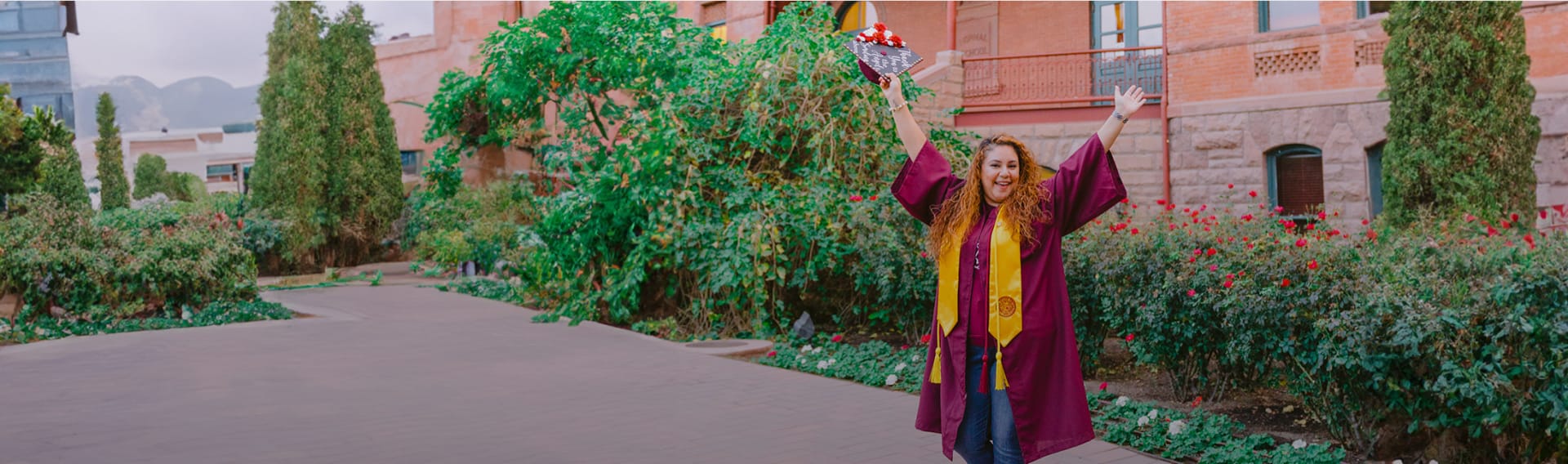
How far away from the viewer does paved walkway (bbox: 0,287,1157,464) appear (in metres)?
5.57

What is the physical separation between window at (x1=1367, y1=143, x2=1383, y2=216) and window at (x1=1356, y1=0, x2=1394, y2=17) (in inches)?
65.0

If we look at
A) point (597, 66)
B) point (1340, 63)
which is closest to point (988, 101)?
point (1340, 63)

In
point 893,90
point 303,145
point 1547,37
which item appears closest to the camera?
point 893,90

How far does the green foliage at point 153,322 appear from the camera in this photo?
10.2m

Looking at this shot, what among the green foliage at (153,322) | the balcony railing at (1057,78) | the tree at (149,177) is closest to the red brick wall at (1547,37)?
the balcony railing at (1057,78)

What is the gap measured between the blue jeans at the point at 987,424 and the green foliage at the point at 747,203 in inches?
180

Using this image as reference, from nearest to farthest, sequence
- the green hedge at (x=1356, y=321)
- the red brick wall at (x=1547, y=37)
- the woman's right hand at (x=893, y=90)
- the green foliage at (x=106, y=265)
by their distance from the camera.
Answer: the woman's right hand at (x=893, y=90) → the green hedge at (x=1356, y=321) → the green foliage at (x=106, y=265) → the red brick wall at (x=1547, y=37)

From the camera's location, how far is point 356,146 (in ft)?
63.4

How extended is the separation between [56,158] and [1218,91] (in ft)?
66.4

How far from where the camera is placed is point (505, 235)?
16734 millimetres

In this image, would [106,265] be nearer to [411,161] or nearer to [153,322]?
[153,322]

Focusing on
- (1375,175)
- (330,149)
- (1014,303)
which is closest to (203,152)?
(330,149)

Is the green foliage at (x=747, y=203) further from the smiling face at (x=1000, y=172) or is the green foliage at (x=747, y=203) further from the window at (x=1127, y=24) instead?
the window at (x=1127, y=24)

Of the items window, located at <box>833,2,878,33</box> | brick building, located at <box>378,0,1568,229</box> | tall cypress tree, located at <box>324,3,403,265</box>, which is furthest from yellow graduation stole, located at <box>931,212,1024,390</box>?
tall cypress tree, located at <box>324,3,403,265</box>
